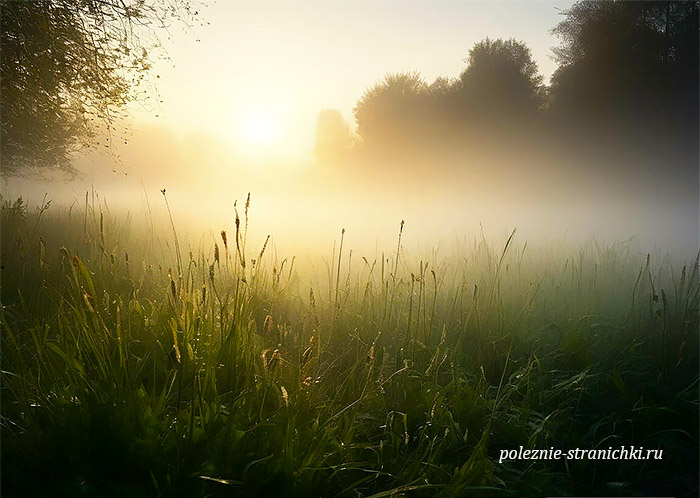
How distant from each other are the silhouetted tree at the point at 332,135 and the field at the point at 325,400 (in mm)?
17979

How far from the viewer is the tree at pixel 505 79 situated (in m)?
14.5

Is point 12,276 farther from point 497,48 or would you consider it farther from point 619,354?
point 497,48

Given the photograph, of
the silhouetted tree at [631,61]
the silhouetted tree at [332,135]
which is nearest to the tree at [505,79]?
the silhouetted tree at [631,61]

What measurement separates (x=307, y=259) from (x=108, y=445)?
509cm

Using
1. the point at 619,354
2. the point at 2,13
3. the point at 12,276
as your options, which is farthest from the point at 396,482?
the point at 2,13

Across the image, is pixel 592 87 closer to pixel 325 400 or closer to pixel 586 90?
pixel 586 90

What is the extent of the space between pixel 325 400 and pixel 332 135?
66.5 ft

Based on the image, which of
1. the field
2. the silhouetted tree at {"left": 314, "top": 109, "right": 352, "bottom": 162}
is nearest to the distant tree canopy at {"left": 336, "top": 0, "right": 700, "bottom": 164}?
the silhouetted tree at {"left": 314, "top": 109, "right": 352, "bottom": 162}

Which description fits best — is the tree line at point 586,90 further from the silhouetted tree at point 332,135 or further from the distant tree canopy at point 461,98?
the silhouetted tree at point 332,135

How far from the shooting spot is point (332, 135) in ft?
72.3

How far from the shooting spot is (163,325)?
2.98 m

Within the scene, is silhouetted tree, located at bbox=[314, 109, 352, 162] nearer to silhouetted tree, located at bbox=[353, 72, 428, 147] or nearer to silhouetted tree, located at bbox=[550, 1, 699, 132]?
silhouetted tree, located at bbox=[353, 72, 428, 147]

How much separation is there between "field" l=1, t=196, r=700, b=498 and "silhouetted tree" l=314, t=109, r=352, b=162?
17979 mm

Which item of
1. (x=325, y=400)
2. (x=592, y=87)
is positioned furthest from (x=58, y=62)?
(x=592, y=87)
